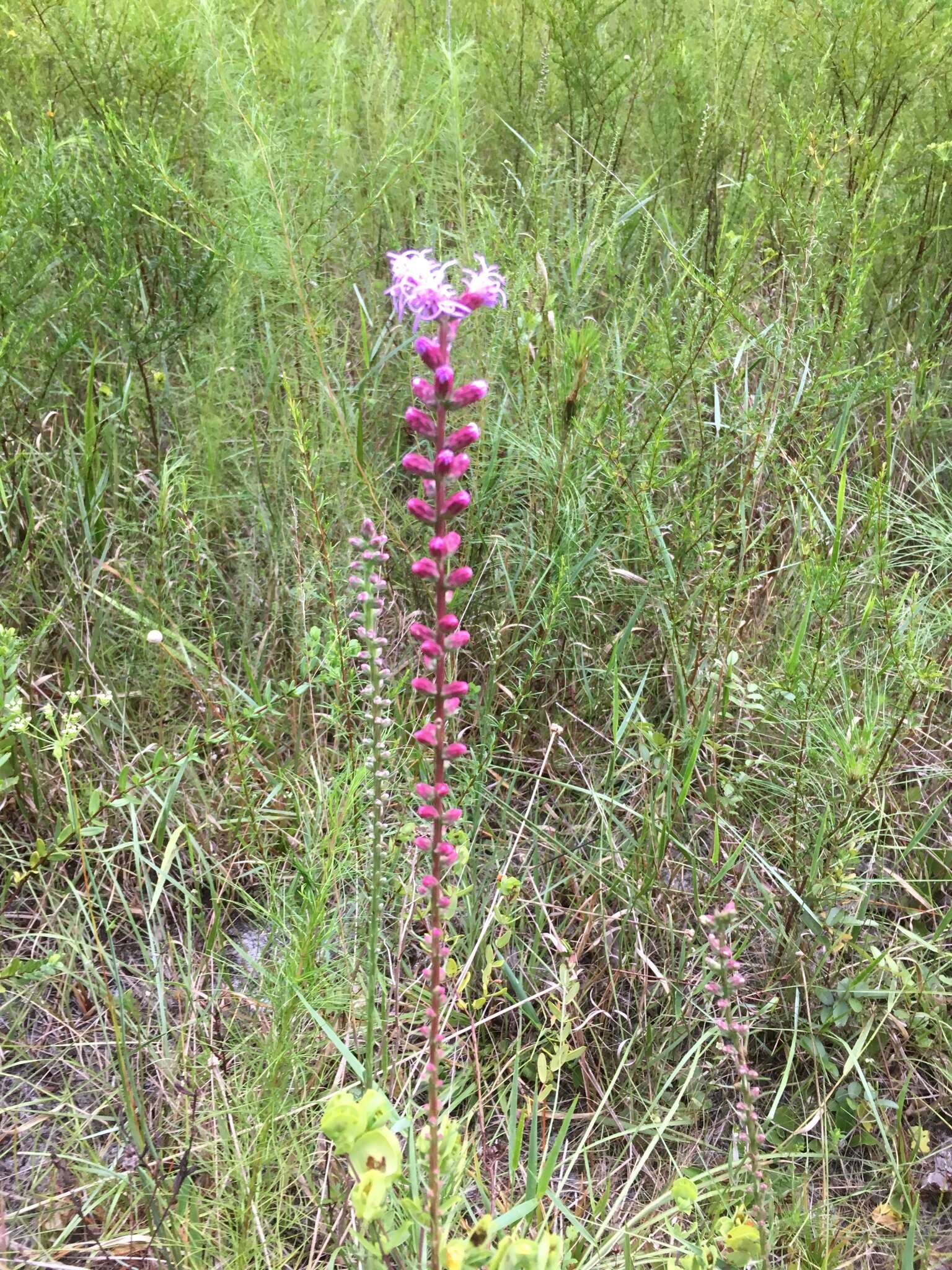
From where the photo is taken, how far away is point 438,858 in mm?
1069

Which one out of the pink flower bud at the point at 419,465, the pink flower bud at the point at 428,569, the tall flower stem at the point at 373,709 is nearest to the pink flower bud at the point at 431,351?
the pink flower bud at the point at 419,465

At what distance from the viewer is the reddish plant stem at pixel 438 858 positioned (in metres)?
1.03

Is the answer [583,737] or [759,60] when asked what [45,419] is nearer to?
[583,737]

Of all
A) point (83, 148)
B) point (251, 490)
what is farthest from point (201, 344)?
point (83, 148)

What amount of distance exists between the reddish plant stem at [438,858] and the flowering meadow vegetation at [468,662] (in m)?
0.01

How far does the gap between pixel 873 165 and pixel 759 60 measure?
1.45m

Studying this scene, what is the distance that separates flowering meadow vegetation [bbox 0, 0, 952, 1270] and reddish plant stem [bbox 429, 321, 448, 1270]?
0.01 m

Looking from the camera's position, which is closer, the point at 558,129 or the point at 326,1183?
the point at 326,1183

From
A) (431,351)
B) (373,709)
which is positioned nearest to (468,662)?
(373,709)

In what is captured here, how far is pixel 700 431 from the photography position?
2318 millimetres

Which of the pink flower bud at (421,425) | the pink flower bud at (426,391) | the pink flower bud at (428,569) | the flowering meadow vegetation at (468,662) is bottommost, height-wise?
the flowering meadow vegetation at (468,662)

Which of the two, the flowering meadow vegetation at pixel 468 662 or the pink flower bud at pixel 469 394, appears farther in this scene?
the flowering meadow vegetation at pixel 468 662

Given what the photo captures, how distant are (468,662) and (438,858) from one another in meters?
1.50

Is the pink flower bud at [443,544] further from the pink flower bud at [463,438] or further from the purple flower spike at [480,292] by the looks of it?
the purple flower spike at [480,292]
